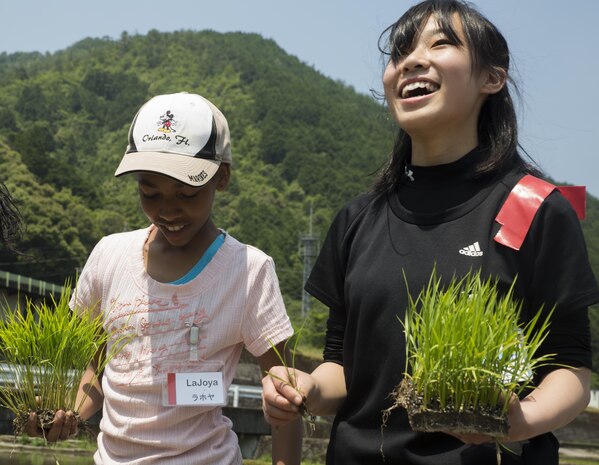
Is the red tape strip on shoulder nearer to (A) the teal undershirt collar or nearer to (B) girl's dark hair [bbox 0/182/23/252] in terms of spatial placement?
(A) the teal undershirt collar

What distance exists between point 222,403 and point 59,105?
112308 millimetres

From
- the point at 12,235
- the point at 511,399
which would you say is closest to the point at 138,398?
the point at 12,235

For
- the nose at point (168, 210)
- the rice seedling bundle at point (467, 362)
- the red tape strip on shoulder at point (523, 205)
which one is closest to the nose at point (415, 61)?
the red tape strip on shoulder at point (523, 205)

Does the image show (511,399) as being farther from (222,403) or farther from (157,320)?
(157,320)

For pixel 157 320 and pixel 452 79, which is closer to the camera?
pixel 452 79

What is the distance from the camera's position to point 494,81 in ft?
8.42

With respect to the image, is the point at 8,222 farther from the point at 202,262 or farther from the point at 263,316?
the point at 263,316

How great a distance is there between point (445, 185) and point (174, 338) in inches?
38.3

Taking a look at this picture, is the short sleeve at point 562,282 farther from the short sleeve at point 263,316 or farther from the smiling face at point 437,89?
the short sleeve at point 263,316

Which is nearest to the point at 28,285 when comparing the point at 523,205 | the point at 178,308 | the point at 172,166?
the point at 178,308

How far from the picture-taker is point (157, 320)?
2.89 m

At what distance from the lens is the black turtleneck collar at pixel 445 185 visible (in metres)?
2.45

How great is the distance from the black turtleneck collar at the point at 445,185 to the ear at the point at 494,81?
0.17m

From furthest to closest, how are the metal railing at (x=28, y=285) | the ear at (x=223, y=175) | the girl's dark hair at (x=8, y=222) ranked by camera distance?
the metal railing at (x=28, y=285), the girl's dark hair at (x=8, y=222), the ear at (x=223, y=175)
